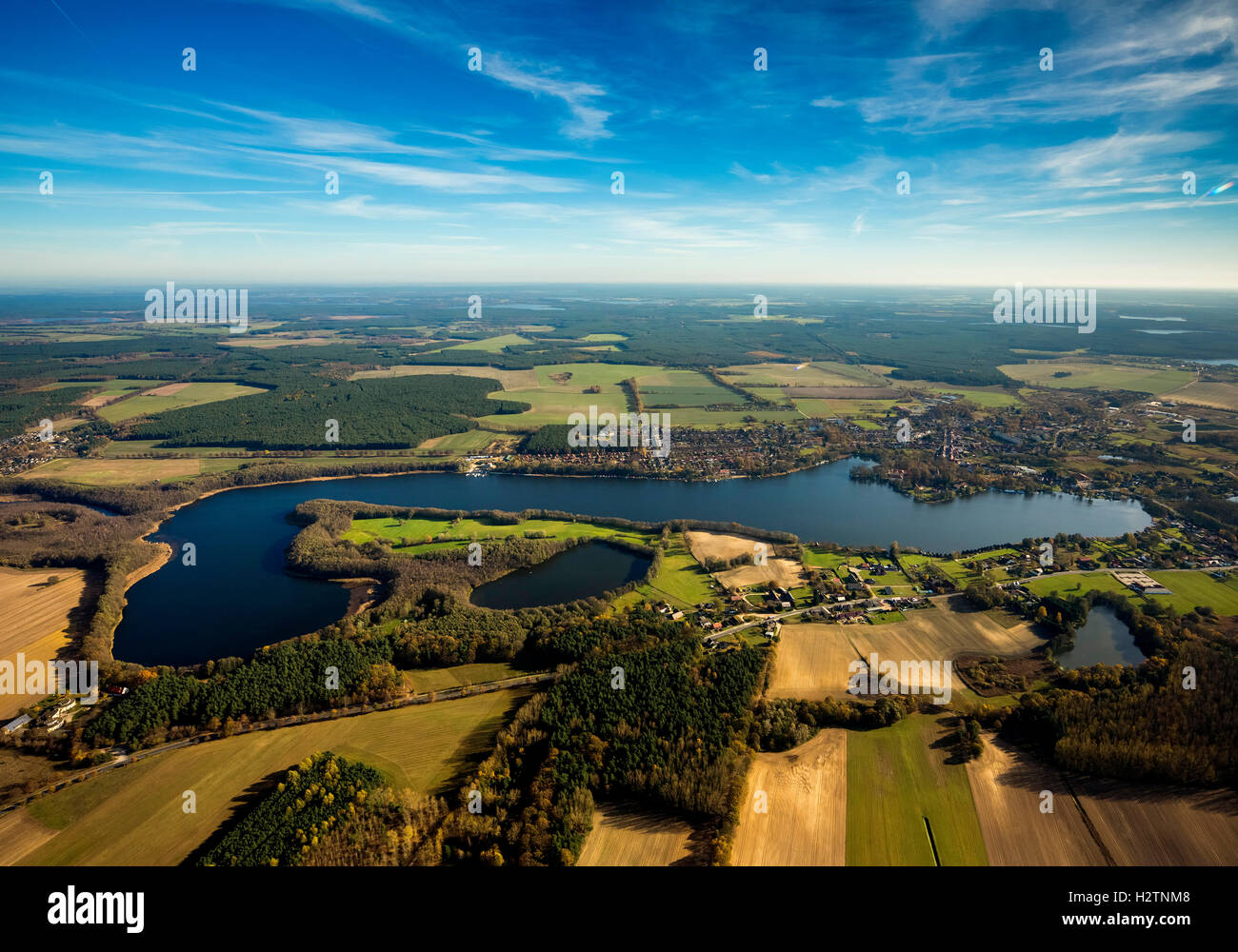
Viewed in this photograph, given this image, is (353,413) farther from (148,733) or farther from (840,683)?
(840,683)

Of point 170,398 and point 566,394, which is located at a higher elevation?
point 566,394

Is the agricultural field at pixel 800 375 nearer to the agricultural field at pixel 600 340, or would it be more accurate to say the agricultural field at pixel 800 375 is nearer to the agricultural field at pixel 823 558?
the agricultural field at pixel 600 340

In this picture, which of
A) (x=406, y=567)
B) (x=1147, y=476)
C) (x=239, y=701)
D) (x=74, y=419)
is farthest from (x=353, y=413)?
(x=1147, y=476)

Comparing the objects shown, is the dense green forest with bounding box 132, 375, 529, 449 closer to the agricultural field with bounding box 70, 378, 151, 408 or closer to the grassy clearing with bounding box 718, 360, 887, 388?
the agricultural field with bounding box 70, 378, 151, 408

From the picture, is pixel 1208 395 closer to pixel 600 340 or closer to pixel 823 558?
pixel 823 558

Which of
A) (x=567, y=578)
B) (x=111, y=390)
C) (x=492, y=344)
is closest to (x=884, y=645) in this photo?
(x=567, y=578)

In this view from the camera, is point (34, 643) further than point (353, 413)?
No

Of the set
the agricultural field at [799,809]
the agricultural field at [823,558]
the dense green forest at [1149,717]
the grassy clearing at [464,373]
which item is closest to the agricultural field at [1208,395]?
the dense green forest at [1149,717]
